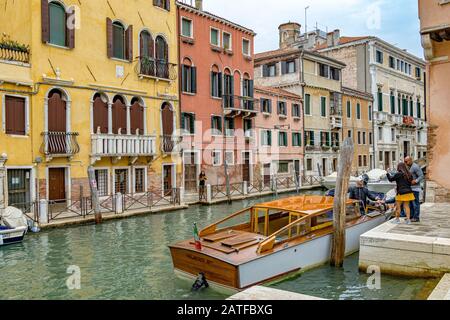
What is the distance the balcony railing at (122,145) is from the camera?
1505 cm

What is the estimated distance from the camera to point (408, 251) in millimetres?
6516

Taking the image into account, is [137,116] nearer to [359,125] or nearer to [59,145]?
[59,145]

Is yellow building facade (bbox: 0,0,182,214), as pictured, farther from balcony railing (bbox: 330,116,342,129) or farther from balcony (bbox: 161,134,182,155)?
balcony railing (bbox: 330,116,342,129)

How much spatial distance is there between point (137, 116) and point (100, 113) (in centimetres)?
170

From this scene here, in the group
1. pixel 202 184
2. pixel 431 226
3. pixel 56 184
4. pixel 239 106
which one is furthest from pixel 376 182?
pixel 56 184

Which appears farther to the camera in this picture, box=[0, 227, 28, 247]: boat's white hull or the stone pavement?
box=[0, 227, 28, 247]: boat's white hull

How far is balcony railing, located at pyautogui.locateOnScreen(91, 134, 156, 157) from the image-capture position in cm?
1505

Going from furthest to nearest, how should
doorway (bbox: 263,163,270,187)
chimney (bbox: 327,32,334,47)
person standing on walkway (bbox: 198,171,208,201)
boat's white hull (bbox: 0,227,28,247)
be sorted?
chimney (bbox: 327,32,334,47) → doorway (bbox: 263,163,270,187) → person standing on walkway (bbox: 198,171,208,201) → boat's white hull (bbox: 0,227,28,247)

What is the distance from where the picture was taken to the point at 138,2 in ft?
55.7

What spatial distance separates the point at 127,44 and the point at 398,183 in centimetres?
1177

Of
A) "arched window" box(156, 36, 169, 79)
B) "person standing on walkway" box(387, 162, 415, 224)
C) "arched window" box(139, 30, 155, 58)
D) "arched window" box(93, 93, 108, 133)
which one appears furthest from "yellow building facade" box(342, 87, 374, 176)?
"person standing on walkway" box(387, 162, 415, 224)

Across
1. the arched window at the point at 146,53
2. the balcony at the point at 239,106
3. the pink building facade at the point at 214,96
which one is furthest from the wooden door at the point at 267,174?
the arched window at the point at 146,53

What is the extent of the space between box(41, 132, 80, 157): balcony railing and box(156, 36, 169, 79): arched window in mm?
4754
